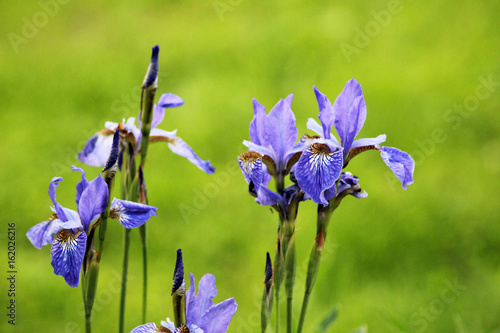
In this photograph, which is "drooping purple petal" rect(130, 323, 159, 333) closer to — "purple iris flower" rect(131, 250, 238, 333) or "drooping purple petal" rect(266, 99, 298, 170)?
"purple iris flower" rect(131, 250, 238, 333)

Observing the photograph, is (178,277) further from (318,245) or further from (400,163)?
(400,163)

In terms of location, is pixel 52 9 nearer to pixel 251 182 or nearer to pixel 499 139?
pixel 499 139
